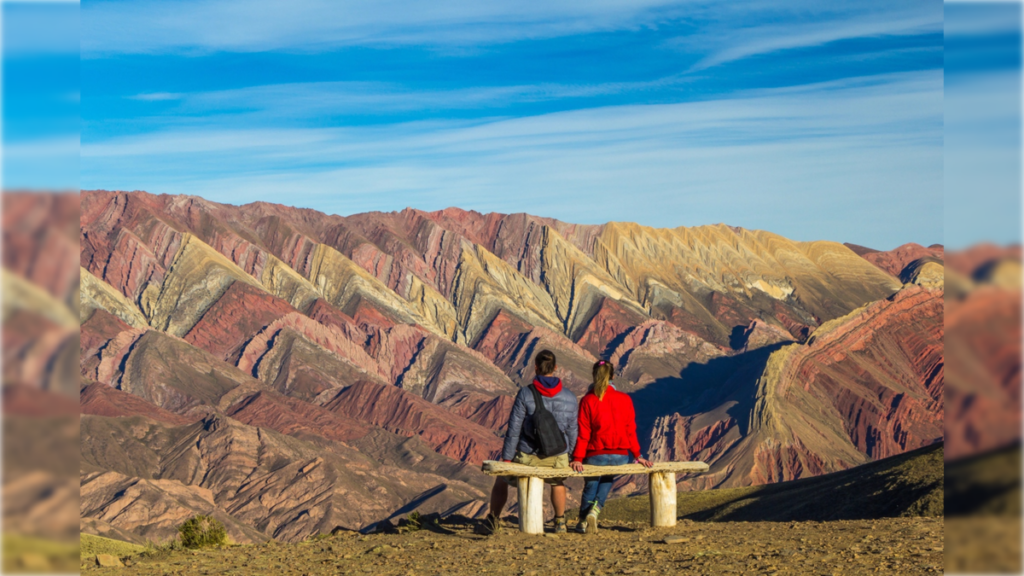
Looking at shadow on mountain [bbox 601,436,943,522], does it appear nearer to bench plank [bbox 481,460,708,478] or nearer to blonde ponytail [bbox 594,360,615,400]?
bench plank [bbox 481,460,708,478]

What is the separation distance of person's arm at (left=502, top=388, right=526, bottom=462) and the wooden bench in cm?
14

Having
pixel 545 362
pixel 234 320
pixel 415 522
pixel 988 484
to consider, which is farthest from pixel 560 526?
pixel 234 320

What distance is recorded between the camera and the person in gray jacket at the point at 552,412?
10156mm

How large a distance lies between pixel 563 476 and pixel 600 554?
1279 millimetres

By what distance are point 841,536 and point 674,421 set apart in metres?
134

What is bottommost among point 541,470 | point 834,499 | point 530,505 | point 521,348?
point 834,499

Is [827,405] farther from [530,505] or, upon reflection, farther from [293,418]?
[530,505]

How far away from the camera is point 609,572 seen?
8320 mm

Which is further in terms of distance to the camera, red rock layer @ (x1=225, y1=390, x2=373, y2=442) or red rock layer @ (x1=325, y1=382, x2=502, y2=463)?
red rock layer @ (x1=325, y1=382, x2=502, y2=463)

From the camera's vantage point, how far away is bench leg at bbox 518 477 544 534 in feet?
34.4

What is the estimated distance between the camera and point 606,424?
34.5ft

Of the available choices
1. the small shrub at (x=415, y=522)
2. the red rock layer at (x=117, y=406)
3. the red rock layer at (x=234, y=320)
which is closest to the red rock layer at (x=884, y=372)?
the red rock layer at (x=117, y=406)

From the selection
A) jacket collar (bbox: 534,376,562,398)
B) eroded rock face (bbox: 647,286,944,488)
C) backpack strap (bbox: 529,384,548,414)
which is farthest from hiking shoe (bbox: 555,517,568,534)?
eroded rock face (bbox: 647,286,944,488)

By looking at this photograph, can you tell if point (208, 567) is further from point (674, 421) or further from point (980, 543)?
point (674, 421)
